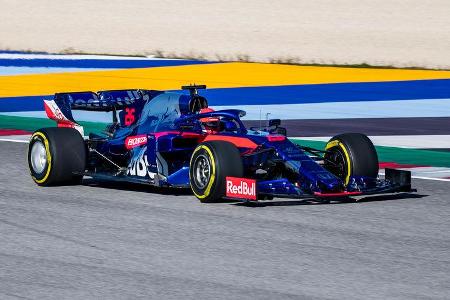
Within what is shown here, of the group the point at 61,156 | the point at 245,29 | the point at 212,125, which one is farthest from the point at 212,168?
the point at 245,29

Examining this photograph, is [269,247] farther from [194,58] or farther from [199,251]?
[194,58]

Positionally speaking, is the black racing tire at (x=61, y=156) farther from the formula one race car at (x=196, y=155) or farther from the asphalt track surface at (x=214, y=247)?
the asphalt track surface at (x=214, y=247)

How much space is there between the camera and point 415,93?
20.1m

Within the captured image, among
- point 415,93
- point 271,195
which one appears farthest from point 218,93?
point 271,195

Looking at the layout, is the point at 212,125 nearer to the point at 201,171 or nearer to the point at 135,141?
the point at 201,171

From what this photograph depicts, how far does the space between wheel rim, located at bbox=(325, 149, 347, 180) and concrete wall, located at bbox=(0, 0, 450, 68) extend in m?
12.2

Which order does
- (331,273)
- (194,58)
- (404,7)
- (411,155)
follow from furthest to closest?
(404,7), (194,58), (411,155), (331,273)

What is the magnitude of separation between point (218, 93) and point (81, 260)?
12.4 metres

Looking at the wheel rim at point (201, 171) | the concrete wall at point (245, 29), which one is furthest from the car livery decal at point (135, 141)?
the concrete wall at point (245, 29)

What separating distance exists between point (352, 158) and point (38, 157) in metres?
3.12

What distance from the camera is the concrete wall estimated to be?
2461 cm

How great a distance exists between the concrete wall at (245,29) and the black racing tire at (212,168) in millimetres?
13130

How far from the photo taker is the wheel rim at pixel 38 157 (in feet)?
38.8

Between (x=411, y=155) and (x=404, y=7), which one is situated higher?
(x=404, y=7)
